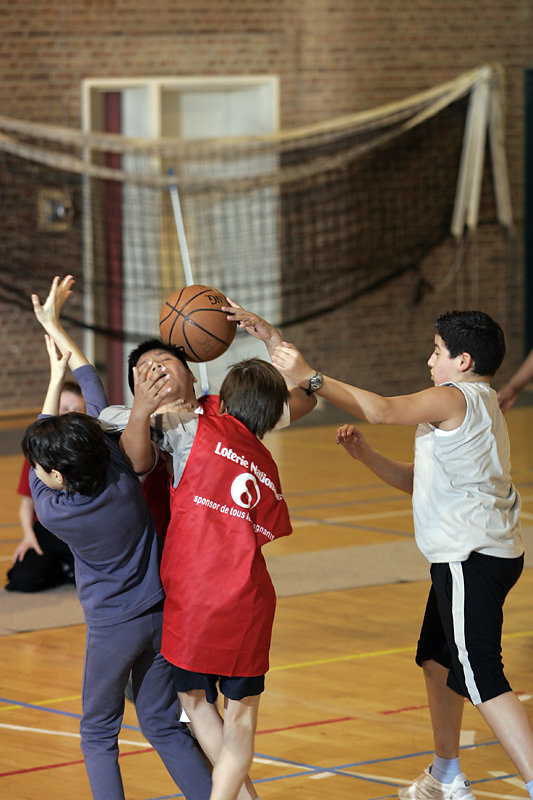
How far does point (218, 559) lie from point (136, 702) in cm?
47

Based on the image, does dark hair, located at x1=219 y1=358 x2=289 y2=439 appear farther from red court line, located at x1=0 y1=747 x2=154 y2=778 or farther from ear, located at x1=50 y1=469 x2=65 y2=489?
red court line, located at x1=0 y1=747 x2=154 y2=778

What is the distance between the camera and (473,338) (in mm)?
3363

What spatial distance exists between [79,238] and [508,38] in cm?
544

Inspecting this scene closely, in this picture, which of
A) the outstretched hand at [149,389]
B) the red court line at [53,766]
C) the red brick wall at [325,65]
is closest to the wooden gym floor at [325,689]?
the red court line at [53,766]

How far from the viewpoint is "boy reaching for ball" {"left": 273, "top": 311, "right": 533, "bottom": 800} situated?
3.18 meters

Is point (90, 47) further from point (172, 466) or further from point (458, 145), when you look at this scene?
point (172, 466)

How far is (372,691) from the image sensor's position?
15.1 feet

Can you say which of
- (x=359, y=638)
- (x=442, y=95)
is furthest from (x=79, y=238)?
(x=359, y=638)

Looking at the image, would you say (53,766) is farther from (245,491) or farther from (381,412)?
(381,412)

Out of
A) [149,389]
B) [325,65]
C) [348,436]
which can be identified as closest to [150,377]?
[149,389]

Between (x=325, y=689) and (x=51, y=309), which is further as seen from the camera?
(x=325, y=689)

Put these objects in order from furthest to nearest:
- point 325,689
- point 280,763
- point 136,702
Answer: point 325,689 < point 280,763 < point 136,702

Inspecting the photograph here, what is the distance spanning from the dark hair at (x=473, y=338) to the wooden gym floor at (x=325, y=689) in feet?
4.06

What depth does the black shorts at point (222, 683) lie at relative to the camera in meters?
3.03
